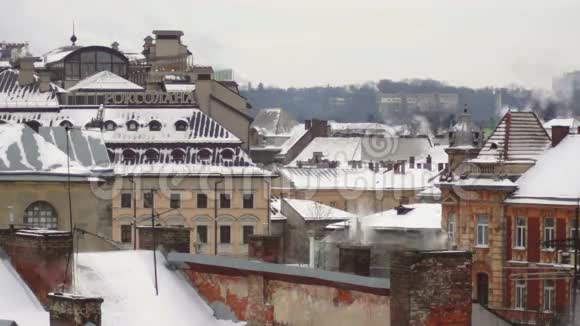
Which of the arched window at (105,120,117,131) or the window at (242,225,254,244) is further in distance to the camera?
the arched window at (105,120,117,131)

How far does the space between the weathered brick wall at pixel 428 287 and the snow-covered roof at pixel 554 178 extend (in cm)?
3428

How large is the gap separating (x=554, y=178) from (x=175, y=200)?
26.0 m

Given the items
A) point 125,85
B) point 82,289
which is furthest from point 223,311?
point 125,85

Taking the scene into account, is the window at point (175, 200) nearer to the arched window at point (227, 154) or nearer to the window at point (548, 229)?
the arched window at point (227, 154)

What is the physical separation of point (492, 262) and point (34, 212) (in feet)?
73.9

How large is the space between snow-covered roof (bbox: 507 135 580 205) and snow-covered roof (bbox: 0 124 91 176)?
19559 mm

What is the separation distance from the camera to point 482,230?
206 ft

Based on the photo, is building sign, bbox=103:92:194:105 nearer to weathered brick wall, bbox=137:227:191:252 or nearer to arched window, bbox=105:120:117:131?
arched window, bbox=105:120:117:131

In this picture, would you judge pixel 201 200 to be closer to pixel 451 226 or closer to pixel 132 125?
pixel 132 125

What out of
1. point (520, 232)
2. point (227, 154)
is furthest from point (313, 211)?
point (520, 232)

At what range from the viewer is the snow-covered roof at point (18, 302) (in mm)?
26734

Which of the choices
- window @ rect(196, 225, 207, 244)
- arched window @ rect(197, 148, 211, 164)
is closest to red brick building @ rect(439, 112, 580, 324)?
window @ rect(196, 225, 207, 244)

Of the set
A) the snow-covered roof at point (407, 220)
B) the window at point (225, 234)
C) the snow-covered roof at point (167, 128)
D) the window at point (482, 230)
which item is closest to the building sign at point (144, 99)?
the snow-covered roof at point (167, 128)

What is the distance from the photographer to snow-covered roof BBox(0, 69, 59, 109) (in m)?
85.1
